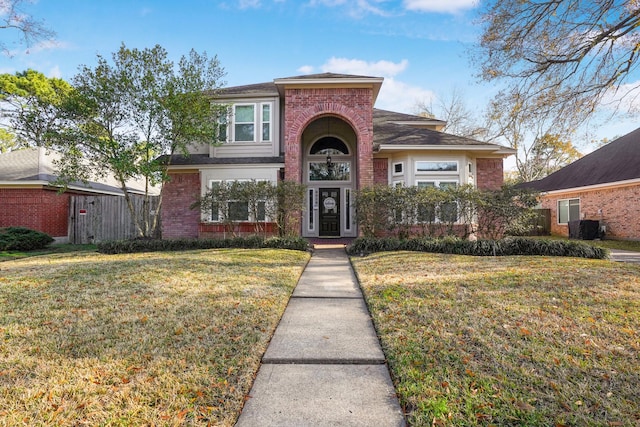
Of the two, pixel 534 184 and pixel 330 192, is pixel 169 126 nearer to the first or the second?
pixel 330 192

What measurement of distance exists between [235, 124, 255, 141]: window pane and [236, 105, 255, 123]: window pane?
0.19 metres

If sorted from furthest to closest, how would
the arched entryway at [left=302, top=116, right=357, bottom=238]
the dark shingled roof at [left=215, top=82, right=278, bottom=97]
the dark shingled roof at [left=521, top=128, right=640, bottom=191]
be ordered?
the dark shingled roof at [left=521, top=128, right=640, bottom=191] < the arched entryway at [left=302, top=116, right=357, bottom=238] < the dark shingled roof at [left=215, top=82, right=278, bottom=97]

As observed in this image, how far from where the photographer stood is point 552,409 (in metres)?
2.17

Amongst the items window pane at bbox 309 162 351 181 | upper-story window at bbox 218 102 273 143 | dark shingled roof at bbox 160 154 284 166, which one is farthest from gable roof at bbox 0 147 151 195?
window pane at bbox 309 162 351 181

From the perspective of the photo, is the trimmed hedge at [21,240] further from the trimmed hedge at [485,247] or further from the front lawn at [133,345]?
the trimmed hedge at [485,247]

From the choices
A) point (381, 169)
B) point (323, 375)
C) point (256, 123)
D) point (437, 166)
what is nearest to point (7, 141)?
point (256, 123)

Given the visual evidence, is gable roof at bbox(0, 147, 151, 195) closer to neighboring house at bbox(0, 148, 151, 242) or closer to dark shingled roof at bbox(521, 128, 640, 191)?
neighboring house at bbox(0, 148, 151, 242)

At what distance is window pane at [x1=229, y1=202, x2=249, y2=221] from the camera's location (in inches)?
442

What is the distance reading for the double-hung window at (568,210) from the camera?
18125 millimetres

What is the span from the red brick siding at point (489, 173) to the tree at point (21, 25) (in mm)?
16682

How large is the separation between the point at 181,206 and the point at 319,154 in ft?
19.5

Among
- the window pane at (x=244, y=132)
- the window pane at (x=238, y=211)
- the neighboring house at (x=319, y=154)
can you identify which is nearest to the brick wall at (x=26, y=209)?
the neighboring house at (x=319, y=154)

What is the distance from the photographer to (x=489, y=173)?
13.5 metres

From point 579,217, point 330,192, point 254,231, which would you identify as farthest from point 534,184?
point 254,231
